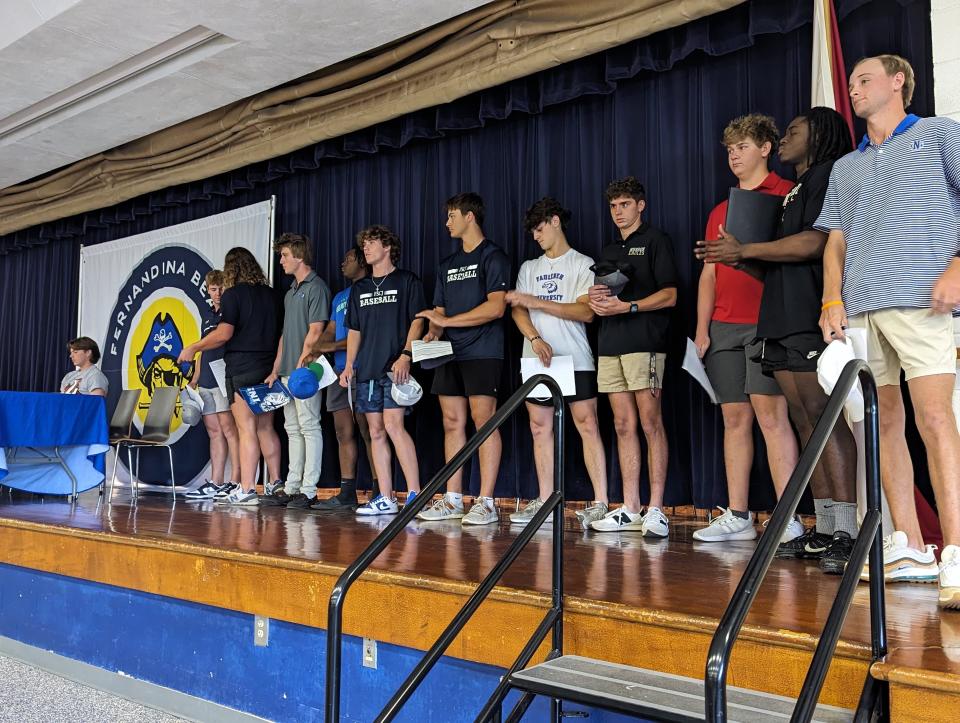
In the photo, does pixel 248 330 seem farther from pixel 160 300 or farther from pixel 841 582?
pixel 841 582

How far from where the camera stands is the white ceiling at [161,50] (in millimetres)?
4656

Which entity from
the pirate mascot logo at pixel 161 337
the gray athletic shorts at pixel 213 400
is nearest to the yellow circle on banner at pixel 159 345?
the pirate mascot logo at pixel 161 337

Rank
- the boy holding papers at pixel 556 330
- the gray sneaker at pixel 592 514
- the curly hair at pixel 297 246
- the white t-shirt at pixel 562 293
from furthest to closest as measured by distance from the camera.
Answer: the curly hair at pixel 297 246 < the white t-shirt at pixel 562 293 < the boy holding papers at pixel 556 330 < the gray sneaker at pixel 592 514

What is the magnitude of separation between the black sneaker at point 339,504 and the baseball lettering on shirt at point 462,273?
144cm

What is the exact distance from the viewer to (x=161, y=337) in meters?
7.10

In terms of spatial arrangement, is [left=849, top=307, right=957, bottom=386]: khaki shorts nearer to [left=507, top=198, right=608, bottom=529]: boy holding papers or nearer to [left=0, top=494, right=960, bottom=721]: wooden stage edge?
[left=0, top=494, right=960, bottom=721]: wooden stage edge

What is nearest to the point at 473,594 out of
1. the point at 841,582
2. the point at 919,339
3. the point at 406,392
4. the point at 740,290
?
the point at 841,582

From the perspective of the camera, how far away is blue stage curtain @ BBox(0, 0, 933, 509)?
13.2 feet

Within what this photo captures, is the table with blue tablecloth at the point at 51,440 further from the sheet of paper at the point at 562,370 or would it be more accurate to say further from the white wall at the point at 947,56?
the white wall at the point at 947,56

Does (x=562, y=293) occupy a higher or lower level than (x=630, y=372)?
higher

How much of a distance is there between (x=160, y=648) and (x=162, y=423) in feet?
9.56

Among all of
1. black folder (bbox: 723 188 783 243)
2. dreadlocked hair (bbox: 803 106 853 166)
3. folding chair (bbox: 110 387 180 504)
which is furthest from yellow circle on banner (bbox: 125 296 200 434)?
dreadlocked hair (bbox: 803 106 853 166)

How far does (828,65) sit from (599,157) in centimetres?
138

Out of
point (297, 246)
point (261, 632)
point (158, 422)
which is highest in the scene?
point (297, 246)
